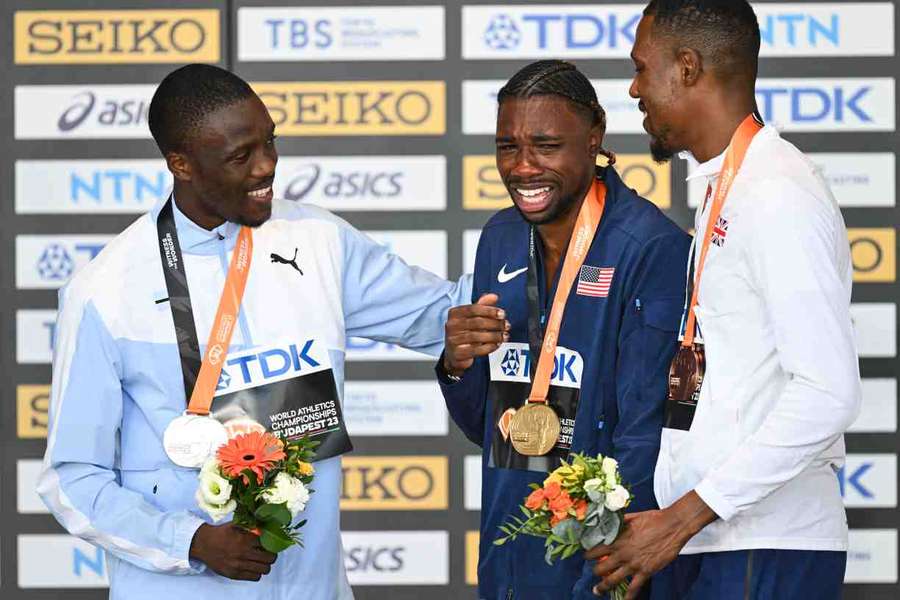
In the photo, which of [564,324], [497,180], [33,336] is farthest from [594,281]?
[33,336]

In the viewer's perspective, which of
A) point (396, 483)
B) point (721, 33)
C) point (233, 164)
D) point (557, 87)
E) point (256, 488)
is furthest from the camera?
point (396, 483)

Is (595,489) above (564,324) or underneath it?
underneath

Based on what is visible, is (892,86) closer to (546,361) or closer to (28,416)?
(546,361)

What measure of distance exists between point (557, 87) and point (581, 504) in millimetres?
874

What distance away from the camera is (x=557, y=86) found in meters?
2.62

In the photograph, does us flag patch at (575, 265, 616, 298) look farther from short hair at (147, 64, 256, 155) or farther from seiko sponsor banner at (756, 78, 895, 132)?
seiko sponsor banner at (756, 78, 895, 132)

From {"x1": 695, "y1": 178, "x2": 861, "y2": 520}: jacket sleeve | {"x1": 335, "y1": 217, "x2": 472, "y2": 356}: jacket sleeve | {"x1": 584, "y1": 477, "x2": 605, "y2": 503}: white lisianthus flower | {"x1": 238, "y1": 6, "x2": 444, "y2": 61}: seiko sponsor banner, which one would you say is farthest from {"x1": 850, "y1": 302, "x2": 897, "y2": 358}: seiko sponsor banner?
{"x1": 584, "y1": 477, "x2": 605, "y2": 503}: white lisianthus flower

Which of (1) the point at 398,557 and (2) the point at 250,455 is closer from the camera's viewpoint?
(2) the point at 250,455

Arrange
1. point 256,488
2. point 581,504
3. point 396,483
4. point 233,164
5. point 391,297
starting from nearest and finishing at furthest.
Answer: point 581,504
point 256,488
point 233,164
point 391,297
point 396,483

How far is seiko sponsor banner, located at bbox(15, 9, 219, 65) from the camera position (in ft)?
16.0

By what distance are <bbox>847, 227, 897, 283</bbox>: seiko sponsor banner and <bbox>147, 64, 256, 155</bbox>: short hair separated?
2.87 metres

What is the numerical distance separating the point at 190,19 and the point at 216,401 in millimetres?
2581

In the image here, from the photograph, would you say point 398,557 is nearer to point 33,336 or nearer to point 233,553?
point 33,336

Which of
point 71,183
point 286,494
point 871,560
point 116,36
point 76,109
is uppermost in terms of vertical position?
point 116,36
